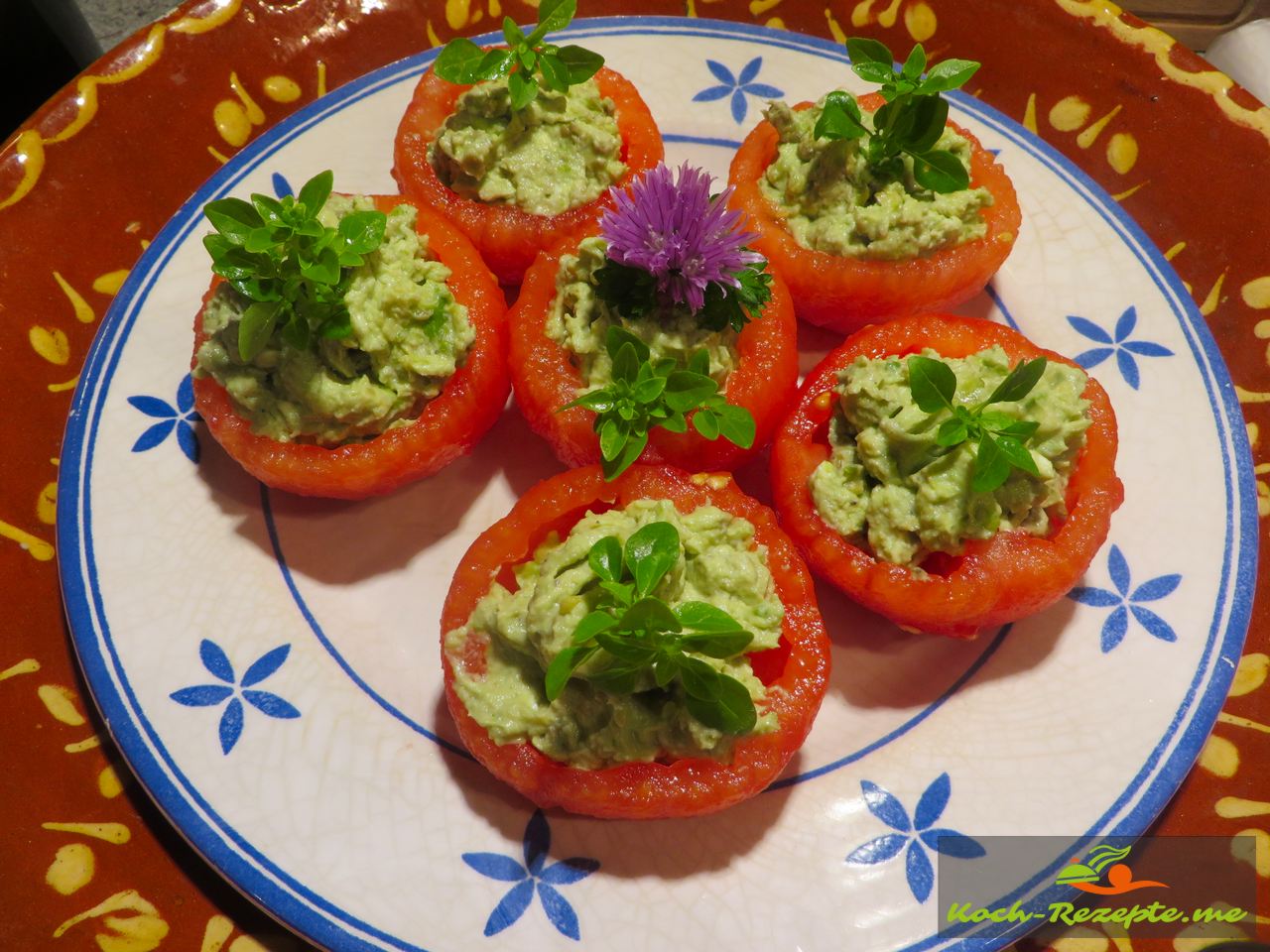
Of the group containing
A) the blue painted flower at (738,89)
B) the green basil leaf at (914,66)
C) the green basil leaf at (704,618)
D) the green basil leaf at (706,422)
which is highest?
the green basil leaf at (914,66)

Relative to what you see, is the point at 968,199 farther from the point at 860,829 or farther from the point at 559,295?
the point at 860,829

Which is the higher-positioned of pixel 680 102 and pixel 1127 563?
pixel 680 102

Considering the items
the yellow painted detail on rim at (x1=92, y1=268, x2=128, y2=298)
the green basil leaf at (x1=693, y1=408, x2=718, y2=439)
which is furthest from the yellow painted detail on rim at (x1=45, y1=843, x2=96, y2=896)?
the green basil leaf at (x1=693, y1=408, x2=718, y2=439)

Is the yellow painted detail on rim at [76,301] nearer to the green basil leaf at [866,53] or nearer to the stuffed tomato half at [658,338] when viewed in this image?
the stuffed tomato half at [658,338]

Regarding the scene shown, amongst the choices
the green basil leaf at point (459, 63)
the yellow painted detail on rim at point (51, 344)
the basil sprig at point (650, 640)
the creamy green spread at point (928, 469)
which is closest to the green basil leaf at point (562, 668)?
the basil sprig at point (650, 640)

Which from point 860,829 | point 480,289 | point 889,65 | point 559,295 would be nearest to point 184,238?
point 480,289

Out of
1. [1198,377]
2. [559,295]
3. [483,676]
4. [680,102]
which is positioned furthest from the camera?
[680,102]

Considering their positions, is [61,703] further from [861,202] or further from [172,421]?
[861,202]
